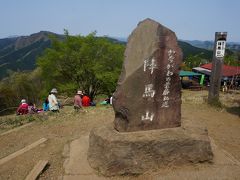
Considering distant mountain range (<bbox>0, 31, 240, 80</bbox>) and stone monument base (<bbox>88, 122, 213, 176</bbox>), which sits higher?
distant mountain range (<bbox>0, 31, 240, 80</bbox>)

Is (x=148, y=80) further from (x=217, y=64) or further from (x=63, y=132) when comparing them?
(x=217, y=64)

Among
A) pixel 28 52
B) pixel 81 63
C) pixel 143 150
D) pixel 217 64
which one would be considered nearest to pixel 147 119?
pixel 143 150

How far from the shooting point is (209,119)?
9633 millimetres

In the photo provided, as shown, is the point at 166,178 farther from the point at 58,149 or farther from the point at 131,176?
the point at 58,149

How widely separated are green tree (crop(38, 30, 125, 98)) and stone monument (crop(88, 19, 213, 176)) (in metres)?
14.5

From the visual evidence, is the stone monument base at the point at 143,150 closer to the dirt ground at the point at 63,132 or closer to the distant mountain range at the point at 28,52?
the dirt ground at the point at 63,132

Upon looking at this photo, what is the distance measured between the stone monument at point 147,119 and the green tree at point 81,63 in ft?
47.6

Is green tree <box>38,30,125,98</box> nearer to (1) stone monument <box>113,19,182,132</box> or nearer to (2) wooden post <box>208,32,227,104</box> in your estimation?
(2) wooden post <box>208,32,227,104</box>

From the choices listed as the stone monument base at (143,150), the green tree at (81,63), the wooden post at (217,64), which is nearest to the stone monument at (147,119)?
the stone monument base at (143,150)

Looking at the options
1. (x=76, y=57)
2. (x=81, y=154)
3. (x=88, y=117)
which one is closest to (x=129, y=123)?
(x=81, y=154)

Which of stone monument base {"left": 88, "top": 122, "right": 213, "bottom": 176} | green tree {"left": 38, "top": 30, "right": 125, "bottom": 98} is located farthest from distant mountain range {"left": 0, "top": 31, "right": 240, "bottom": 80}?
stone monument base {"left": 88, "top": 122, "right": 213, "bottom": 176}

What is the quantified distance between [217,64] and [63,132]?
7283 mm

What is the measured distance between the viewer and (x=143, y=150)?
514 cm

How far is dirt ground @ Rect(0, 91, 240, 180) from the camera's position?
5.83 metres
